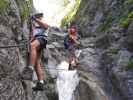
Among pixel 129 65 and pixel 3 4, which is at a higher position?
pixel 3 4

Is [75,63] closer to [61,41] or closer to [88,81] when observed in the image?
[88,81]

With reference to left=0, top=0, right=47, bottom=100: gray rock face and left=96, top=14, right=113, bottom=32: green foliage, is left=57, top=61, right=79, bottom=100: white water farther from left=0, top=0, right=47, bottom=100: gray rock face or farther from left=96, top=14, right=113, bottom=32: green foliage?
left=0, top=0, right=47, bottom=100: gray rock face

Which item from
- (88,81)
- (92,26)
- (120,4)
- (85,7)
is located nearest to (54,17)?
(85,7)

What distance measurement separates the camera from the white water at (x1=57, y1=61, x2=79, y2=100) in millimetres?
17750

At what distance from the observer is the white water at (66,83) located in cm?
1775

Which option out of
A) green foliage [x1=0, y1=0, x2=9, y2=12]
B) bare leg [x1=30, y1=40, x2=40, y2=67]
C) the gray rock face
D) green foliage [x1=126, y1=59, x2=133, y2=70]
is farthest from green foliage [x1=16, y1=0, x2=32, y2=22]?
green foliage [x1=126, y1=59, x2=133, y2=70]

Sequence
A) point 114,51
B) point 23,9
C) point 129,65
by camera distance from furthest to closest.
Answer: point 114,51 < point 129,65 < point 23,9

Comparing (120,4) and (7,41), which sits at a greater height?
(120,4)

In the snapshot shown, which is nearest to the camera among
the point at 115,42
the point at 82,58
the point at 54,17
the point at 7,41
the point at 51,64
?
the point at 7,41

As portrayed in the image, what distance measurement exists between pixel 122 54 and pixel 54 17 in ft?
85.6

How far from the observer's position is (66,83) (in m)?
18.4

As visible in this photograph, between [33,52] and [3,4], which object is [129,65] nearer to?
[33,52]

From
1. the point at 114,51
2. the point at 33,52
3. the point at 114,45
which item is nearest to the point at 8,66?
the point at 33,52

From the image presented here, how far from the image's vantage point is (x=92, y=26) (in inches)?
977
